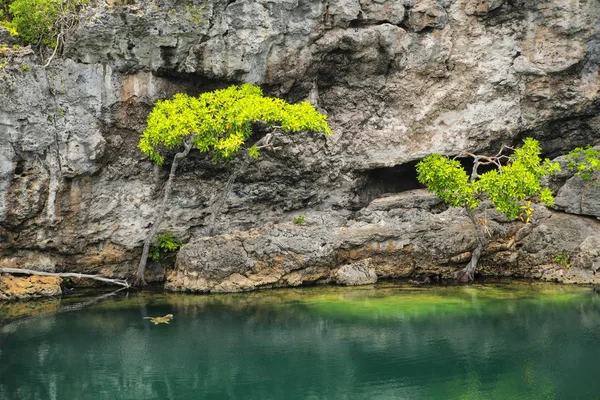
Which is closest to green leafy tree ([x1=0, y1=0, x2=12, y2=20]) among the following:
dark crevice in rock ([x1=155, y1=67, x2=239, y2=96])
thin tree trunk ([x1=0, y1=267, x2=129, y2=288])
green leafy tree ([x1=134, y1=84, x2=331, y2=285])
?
dark crevice in rock ([x1=155, y1=67, x2=239, y2=96])

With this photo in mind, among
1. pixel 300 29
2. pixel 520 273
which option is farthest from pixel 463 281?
pixel 300 29

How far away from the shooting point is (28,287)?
1900 centimetres

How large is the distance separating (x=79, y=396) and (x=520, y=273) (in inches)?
563

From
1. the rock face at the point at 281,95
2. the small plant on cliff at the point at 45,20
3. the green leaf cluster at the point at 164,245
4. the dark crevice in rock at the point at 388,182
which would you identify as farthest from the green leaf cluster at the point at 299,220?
the small plant on cliff at the point at 45,20

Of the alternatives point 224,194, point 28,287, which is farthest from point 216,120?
point 28,287

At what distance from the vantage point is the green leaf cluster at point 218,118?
18750 mm

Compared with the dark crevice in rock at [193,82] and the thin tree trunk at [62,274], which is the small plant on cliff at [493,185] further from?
the thin tree trunk at [62,274]

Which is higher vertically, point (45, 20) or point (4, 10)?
point (4, 10)

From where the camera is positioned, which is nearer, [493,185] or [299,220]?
[493,185]

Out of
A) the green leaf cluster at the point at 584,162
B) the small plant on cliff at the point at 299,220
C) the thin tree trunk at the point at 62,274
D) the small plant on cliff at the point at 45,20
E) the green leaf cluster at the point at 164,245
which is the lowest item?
the thin tree trunk at the point at 62,274

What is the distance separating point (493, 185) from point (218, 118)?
8427 millimetres

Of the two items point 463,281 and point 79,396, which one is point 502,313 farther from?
point 79,396

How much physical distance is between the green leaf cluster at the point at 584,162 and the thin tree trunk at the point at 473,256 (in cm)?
375

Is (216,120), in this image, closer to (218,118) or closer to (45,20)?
(218,118)
